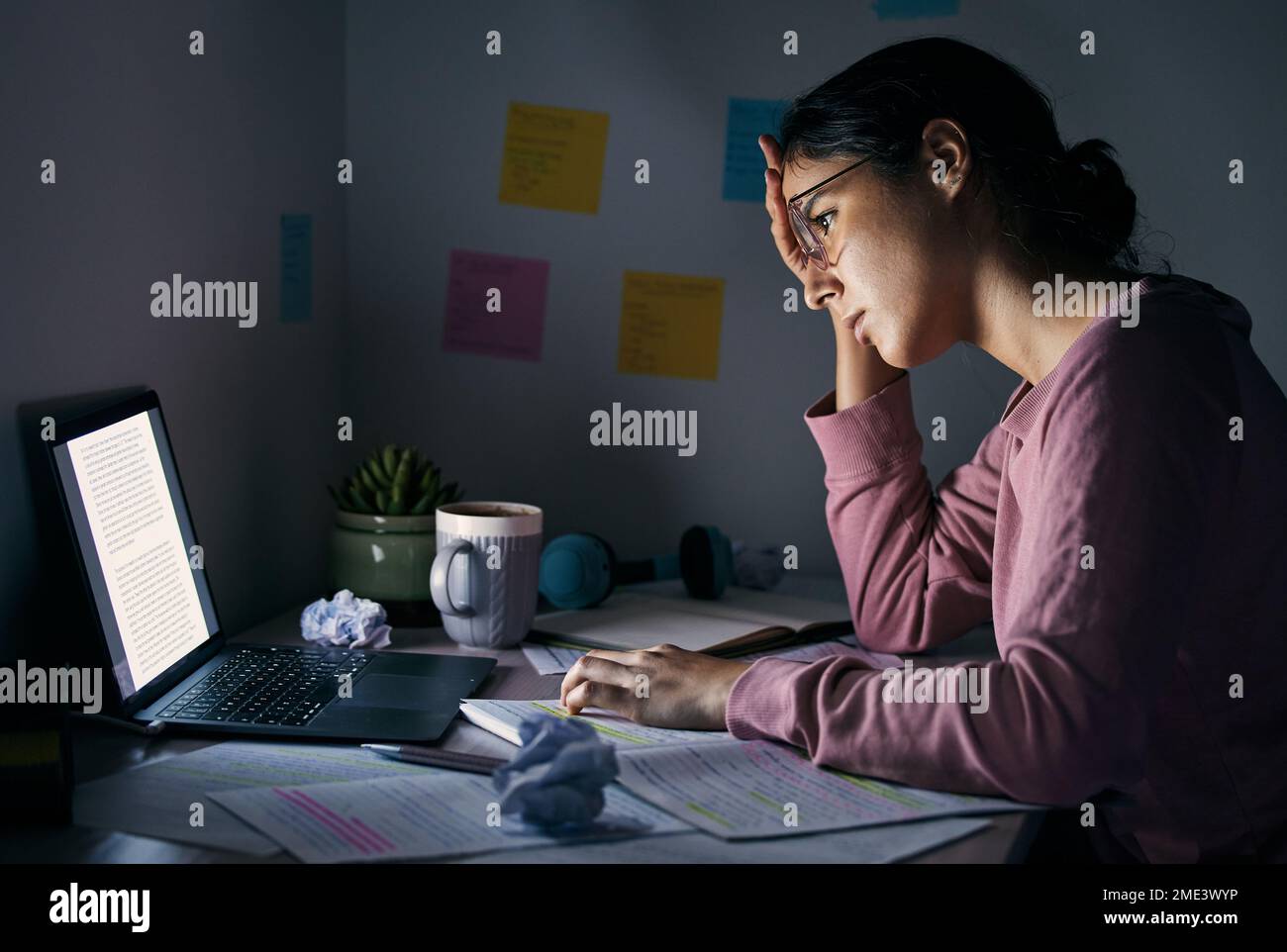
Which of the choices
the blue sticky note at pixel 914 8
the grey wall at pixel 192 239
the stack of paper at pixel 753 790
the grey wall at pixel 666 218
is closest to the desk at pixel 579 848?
the stack of paper at pixel 753 790

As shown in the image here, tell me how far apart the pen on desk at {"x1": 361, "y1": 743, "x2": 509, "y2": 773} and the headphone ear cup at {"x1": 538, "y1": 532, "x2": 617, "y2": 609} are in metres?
0.46

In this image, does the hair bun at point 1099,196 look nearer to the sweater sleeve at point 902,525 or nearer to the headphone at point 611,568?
the sweater sleeve at point 902,525

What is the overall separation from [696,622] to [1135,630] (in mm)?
567

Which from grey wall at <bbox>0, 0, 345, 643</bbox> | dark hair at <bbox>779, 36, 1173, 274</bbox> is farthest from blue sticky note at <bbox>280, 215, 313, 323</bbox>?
dark hair at <bbox>779, 36, 1173, 274</bbox>

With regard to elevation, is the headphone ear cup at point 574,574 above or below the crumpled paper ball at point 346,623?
above

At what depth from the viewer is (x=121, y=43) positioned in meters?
1.03

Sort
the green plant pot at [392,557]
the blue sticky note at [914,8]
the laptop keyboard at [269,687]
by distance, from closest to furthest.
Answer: the laptop keyboard at [269,687] → the green plant pot at [392,557] → the blue sticky note at [914,8]

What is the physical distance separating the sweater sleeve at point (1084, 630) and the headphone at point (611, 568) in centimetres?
53

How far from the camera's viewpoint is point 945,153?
1.02 metres

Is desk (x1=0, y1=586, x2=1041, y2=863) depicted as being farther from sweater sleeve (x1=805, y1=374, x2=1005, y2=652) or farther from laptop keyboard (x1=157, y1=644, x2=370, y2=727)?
sweater sleeve (x1=805, y1=374, x2=1005, y2=652)

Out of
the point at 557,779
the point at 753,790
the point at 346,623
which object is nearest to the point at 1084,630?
the point at 753,790

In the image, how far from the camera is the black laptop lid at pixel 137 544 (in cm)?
92

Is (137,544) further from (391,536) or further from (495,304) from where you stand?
(495,304)

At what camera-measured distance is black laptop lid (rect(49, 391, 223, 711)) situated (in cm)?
92
